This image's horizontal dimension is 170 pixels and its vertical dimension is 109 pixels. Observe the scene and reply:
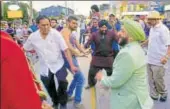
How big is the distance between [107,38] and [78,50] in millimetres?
688

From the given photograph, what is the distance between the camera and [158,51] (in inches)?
271

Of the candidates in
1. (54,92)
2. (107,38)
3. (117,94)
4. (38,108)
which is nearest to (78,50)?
(107,38)

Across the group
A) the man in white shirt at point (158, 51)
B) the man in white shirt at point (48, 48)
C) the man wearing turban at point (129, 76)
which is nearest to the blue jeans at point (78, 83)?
the man in white shirt at point (48, 48)

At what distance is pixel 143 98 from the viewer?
3654mm

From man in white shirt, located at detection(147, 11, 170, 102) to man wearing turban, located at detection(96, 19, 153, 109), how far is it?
3215mm

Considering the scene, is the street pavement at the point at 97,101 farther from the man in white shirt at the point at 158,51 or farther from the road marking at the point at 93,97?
the man in white shirt at the point at 158,51

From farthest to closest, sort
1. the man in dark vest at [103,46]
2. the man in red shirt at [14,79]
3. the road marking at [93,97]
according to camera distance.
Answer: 1. the man in dark vest at [103,46]
2. the road marking at [93,97]
3. the man in red shirt at [14,79]

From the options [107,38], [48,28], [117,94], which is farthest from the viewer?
[107,38]

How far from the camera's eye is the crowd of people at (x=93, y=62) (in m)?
1.50

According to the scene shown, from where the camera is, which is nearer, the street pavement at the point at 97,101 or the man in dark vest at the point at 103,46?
the street pavement at the point at 97,101

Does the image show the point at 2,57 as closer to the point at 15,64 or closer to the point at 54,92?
the point at 15,64

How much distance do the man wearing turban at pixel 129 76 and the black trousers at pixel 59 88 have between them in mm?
2335

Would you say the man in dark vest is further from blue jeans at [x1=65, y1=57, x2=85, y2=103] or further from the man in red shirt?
the man in red shirt

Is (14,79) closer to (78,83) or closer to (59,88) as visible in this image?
(59,88)
